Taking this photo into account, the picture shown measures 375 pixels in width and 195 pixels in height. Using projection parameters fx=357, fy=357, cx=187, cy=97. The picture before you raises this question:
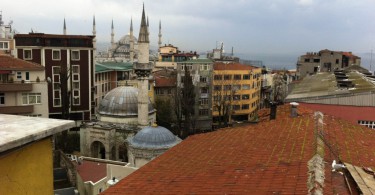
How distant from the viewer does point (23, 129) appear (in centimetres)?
350

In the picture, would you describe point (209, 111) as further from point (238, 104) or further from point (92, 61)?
point (92, 61)

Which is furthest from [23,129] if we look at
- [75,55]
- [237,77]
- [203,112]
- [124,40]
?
[124,40]

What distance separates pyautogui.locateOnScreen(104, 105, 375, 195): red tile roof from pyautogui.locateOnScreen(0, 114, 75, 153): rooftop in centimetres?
301

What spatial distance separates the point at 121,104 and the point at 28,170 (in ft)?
87.4

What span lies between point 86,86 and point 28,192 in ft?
126

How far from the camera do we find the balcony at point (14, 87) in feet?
84.5

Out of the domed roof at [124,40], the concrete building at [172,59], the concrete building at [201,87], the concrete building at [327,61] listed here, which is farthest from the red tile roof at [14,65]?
the domed roof at [124,40]

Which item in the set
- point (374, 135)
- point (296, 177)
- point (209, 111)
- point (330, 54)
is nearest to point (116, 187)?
point (296, 177)

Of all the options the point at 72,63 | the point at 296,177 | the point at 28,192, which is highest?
the point at 72,63

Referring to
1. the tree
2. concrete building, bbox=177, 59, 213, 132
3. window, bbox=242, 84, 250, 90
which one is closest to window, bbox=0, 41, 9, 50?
concrete building, bbox=177, 59, 213, 132

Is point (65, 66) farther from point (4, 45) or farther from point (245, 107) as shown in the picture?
point (245, 107)

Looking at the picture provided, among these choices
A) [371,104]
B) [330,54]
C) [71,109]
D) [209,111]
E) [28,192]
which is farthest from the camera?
[330,54]

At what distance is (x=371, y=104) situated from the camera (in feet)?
55.3

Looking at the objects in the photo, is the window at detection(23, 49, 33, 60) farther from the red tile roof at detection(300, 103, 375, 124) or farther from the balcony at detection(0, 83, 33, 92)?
the red tile roof at detection(300, 103, 375, 124)
